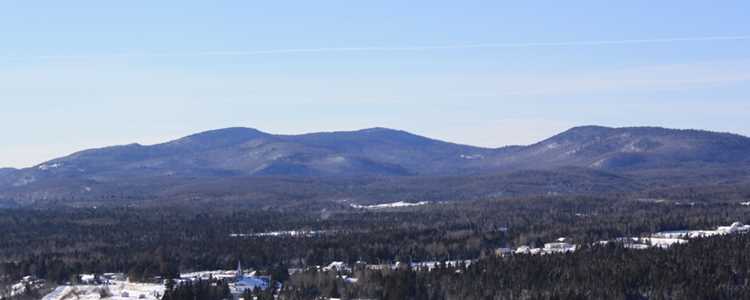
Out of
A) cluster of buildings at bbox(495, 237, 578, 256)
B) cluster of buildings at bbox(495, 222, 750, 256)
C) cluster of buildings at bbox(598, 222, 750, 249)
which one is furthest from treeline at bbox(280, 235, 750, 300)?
cluster of buildings at bbox(598, 222, 750, 249)

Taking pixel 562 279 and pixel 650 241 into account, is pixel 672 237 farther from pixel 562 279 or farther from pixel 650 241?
pixel 562 279

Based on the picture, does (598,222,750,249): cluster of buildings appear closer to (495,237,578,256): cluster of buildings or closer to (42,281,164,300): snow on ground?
(495,237,578,256): cluster of buildings

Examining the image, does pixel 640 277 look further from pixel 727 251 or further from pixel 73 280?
pixel 73 280

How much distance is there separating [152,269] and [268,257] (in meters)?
19.5

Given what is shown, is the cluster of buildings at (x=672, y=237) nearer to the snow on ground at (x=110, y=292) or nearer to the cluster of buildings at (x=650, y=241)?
the cluster of buildings at (x=650, y=241)

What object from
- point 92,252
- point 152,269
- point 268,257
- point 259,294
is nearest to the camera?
point 259,294

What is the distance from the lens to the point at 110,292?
127438 mm

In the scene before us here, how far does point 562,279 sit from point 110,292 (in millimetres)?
42439

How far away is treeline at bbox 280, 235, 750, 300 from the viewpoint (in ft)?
380

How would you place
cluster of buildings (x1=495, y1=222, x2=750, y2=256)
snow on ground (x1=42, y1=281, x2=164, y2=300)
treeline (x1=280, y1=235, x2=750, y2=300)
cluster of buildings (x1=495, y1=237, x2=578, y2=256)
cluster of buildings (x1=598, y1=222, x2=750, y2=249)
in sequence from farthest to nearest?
cluster of buildings (x1=598, y1=222, x2=750, y2=249)
cluster of buildings (x1=495, y1=237, x2=578, y2=256)
cluster of buildings (x1=495, y1=222, x2=750, y2=256)
snow on ground (x1=42, y1=281, x2=164, y2=300)
treeline (x1=280, y1=235, x2=750, y2=300)

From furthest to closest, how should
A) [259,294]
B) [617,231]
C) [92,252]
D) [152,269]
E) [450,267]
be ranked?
[617,231] → [92,252] → [152,269] → [450,267] → [259,294]

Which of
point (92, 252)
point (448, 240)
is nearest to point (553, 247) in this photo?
point (448, 240)

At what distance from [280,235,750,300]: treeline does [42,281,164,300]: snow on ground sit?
1299cm

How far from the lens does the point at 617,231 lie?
193625 millimetres
